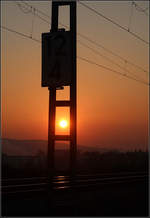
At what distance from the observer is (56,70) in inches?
388

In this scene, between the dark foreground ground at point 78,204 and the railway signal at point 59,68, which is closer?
the railway signal at point 59,68

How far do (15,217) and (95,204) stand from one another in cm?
298

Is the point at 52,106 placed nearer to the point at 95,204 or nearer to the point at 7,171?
the point at 95,204

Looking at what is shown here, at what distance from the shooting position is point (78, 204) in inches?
434

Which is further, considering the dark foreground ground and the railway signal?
the dark foreground ground

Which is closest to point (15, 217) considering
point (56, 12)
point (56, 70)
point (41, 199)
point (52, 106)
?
point (41, 199)

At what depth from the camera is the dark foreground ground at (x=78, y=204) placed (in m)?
10.4

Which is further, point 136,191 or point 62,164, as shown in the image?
point 62,164

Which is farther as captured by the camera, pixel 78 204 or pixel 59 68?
pixel 78 204

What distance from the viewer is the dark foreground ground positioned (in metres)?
10.4

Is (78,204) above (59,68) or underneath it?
underneath

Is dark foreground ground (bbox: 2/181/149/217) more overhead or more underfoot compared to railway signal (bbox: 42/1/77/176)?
more underfoot

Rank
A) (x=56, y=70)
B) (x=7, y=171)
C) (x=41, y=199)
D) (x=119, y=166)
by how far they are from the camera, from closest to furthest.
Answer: (x=56, y=70) < (x=41, y=199) < (x=7, y=171) < (x=119, y=166)

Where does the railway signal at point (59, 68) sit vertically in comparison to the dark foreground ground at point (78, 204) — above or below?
above
